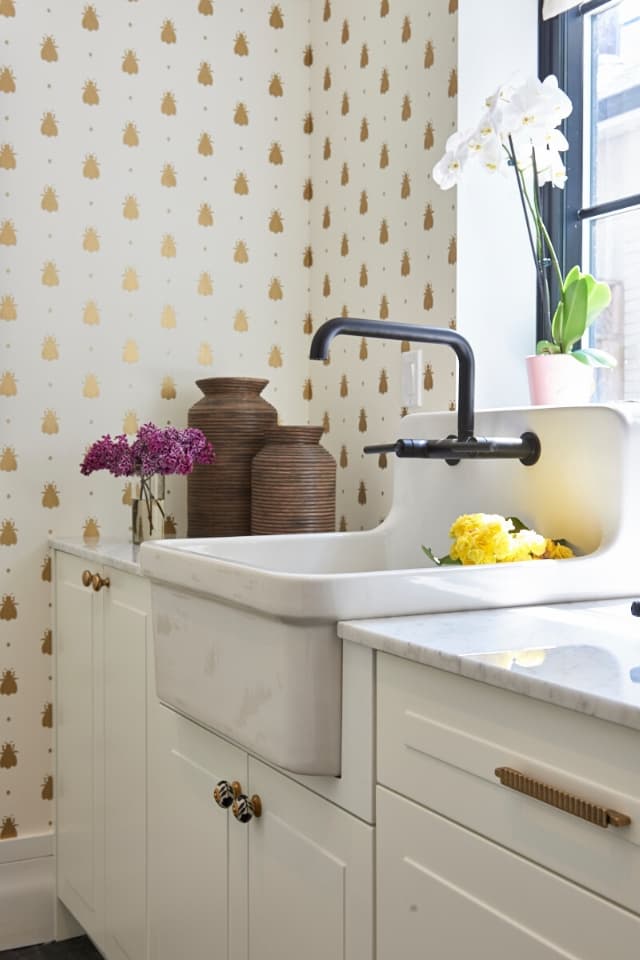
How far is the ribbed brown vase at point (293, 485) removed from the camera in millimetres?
2107

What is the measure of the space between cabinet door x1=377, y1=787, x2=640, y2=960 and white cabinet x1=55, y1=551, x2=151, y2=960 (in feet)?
2.73

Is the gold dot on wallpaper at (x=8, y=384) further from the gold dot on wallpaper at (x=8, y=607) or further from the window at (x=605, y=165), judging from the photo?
the window at (x=605, y=165)

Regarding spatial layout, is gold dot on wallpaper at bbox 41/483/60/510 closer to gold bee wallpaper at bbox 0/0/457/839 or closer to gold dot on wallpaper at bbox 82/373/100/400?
gold bee wallpaper at bbox 0/0/457/839

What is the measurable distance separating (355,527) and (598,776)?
156 centimetres

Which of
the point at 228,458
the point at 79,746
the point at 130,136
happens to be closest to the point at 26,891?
the point at 79,746

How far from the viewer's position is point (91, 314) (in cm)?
234

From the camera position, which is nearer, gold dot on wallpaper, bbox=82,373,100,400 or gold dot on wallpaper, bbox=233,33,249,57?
gold dot on wallpaper, bbox=82,373,100,400

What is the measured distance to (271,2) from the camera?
2.50 m

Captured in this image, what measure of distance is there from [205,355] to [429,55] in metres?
0.82

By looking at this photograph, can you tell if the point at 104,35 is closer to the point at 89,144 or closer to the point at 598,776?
the point at 89,144

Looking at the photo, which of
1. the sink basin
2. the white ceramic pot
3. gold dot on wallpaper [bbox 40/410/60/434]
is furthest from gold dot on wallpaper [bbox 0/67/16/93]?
the white ceramic pot

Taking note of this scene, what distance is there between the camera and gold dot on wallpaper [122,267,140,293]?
7.78ft

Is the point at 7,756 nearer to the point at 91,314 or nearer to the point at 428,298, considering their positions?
the point at 91,314

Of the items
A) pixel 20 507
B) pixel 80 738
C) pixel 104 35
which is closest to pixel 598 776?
pixel 80 738
